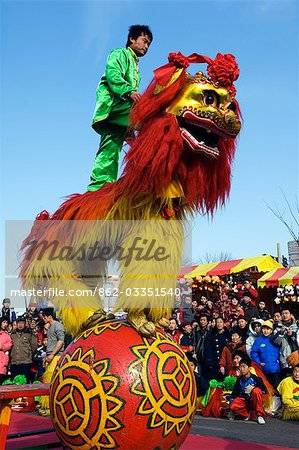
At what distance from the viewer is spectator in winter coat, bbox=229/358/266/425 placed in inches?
261

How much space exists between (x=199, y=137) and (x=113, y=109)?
0.78 metres

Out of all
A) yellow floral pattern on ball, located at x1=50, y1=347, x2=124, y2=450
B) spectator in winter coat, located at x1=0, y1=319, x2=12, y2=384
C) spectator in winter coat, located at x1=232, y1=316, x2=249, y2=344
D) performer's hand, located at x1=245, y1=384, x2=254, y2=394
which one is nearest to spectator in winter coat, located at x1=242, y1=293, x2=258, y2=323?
spectator in winter coat, located at x1=232, y1=316, x2=249, y2=344

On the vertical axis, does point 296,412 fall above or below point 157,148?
below

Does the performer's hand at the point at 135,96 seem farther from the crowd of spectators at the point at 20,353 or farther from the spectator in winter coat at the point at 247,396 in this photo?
the crowd of spectators at the point at 20,353

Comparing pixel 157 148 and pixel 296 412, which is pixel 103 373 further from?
pixel 296 412

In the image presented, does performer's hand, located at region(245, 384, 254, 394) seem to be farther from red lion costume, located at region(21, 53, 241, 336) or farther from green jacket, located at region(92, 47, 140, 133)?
green jacket, located at region(92, 47, 140, 133)

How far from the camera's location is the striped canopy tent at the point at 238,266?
13.7m

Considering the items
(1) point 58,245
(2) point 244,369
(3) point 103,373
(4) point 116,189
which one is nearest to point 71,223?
(1) point 58,245

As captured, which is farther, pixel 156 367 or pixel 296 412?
pixel 296 412

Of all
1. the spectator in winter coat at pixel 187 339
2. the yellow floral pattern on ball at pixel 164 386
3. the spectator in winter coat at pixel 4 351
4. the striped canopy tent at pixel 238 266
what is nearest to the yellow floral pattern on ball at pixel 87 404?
the yellow floral pattern on ball at pixel 164 386

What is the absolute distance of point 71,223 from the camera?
346 centimetres

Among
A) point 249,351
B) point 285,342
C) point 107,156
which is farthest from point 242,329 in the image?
point 107,156

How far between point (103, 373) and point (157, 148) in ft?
4.00

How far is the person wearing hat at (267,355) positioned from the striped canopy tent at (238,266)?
244 inches
